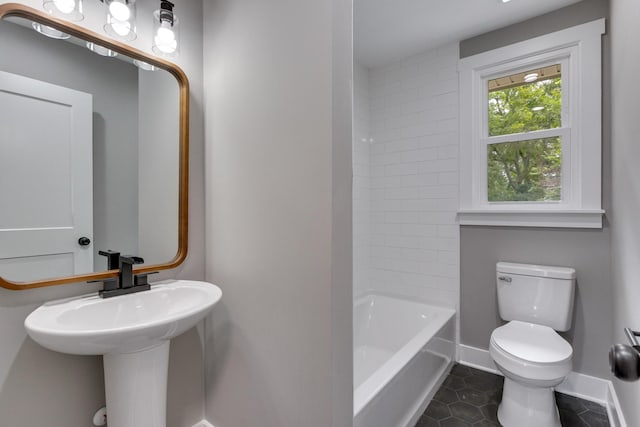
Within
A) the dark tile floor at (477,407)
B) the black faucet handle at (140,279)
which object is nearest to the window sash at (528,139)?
the dark tile floor at (477,407)

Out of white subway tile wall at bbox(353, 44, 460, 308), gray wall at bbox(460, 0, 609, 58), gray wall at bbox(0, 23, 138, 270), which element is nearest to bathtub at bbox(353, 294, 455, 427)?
white subway tile wall at bbox(353, 44, 460, 308)

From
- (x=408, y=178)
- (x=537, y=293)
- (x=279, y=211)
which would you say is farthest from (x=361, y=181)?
(x=279, y=211)

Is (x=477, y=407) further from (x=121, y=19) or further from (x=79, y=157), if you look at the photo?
(x=121, y=19)

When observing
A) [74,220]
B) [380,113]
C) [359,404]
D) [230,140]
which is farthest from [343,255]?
[380,113]

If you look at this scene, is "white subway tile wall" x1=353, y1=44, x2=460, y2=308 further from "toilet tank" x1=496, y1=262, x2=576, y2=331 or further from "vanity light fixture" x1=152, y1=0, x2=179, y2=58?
"vanity light fixture" x1=152, y1=0, x2=179, y2=58

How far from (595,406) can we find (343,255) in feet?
6.99

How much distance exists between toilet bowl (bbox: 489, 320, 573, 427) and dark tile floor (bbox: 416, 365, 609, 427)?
4.6 inches

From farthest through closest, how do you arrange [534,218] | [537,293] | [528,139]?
[528,139] < [534,218] < [537,293]

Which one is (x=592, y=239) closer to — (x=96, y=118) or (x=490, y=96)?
(x=490, y=96)

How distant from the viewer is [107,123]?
→ 132cm

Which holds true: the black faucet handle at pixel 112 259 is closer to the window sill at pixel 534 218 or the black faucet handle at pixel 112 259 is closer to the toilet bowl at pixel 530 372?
the toilet bowl at pixel 530 372

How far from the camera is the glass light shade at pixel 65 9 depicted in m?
1.12

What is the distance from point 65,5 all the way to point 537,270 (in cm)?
286

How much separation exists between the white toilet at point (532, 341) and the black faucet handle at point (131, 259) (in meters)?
1.98
